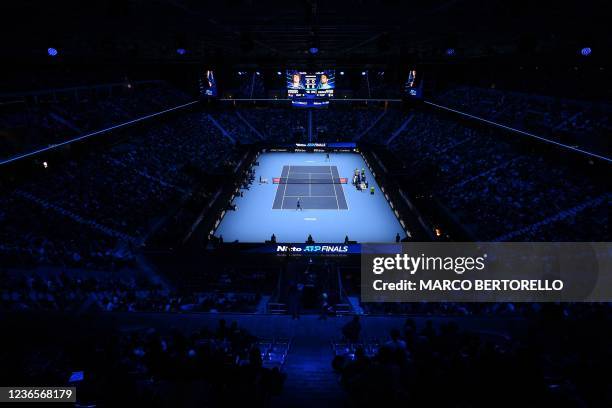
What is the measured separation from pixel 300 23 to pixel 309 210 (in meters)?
15.5

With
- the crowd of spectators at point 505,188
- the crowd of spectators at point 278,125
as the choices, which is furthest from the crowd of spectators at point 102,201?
the crowd of spectators at point 505,188

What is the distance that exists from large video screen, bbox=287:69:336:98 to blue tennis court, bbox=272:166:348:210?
7097 mm

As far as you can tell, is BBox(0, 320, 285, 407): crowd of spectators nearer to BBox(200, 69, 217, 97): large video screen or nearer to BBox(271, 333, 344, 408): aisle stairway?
BBox(271, 333, 344, 408): aisle stairway

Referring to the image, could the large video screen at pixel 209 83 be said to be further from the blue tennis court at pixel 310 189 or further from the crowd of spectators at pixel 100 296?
the crowd of spectators at pixel 100 296

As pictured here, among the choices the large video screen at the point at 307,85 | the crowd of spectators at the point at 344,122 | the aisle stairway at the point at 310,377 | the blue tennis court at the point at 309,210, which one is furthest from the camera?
the crowd of spectators at the point at 344,122

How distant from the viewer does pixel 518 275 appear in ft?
44.0

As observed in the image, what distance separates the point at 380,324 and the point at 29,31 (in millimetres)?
13543

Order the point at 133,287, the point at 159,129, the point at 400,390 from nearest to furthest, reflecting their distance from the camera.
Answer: the point at 400,390 → the point at 133,287 → the point at 159,129

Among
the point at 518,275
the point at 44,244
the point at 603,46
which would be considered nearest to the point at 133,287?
the point at 44,244

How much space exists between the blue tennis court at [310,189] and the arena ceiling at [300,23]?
12.4 m

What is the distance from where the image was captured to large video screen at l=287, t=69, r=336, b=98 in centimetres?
3150

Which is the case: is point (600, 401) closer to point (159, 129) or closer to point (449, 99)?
point (159, 129)

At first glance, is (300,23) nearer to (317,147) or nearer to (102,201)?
(102,201)

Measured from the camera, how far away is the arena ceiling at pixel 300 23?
8453mm
